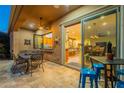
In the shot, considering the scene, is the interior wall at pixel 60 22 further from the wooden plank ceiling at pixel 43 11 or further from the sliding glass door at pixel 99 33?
the sliding glass door at pixel 99 33

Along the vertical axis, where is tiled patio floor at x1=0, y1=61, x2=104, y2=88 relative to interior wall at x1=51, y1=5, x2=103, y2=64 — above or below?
below

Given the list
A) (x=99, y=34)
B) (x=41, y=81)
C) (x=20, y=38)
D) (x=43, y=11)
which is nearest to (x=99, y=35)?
(x=99, y=34)

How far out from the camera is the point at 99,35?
13.5 ft

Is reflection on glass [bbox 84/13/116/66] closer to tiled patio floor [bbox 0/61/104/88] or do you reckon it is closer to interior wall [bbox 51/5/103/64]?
interior wall [bbox 51/5/103/64]

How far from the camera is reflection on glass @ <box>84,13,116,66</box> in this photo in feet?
11.9

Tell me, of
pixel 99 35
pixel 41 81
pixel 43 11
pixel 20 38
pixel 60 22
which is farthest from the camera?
pixel 20 38

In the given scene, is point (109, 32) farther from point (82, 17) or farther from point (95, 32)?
point (82, 17)

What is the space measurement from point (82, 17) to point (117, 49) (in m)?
1.84

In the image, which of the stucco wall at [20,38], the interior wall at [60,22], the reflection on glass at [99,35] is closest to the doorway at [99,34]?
the reflection on glass at [99,35]

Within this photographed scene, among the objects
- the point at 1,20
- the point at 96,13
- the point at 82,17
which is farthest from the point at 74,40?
the point at 1,20

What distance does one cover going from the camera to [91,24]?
4.32 m

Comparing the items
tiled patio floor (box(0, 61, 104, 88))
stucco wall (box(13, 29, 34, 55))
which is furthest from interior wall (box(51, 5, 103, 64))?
stucco wall (box(13, 29, 34, 55))

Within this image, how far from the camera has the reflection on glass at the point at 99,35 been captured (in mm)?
3619

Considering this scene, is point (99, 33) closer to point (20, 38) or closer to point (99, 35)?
point (99, 35)
